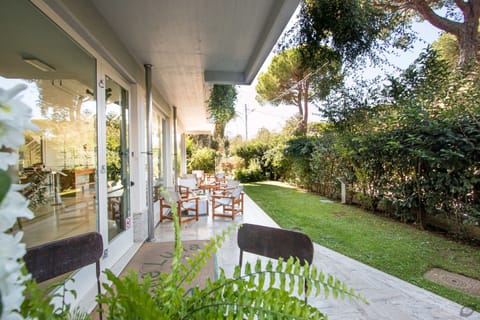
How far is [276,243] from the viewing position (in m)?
1.45

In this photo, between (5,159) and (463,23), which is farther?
(463,23)

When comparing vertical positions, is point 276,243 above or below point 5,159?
below

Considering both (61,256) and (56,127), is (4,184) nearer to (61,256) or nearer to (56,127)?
(61,256)

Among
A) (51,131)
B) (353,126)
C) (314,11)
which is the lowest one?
(51,131)

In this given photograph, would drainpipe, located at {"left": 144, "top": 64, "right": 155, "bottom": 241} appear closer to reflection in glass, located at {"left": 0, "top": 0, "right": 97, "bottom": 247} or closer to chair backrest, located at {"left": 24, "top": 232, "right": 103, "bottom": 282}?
reflection in glass, located at {"left": 0, "top": 0, "right": 97, "bottom": 247}

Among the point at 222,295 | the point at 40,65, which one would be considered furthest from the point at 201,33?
the point at 222,295

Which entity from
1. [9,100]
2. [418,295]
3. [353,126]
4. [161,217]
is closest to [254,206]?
[161,217]

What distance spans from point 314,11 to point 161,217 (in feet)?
14.3

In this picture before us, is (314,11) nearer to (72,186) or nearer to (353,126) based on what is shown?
(353,126)

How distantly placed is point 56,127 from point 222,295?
10.7 ft

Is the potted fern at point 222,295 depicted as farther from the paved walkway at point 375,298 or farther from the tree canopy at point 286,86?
the tree canopy at point 286,86

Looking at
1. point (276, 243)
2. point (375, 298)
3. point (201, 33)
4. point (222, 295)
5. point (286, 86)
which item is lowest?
point (375, 298)

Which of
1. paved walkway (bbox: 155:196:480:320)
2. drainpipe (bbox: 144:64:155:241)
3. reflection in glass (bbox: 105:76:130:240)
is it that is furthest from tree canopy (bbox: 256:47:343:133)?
reflection in glass (bbox: 105:76:130:240)

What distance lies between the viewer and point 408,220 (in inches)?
181
